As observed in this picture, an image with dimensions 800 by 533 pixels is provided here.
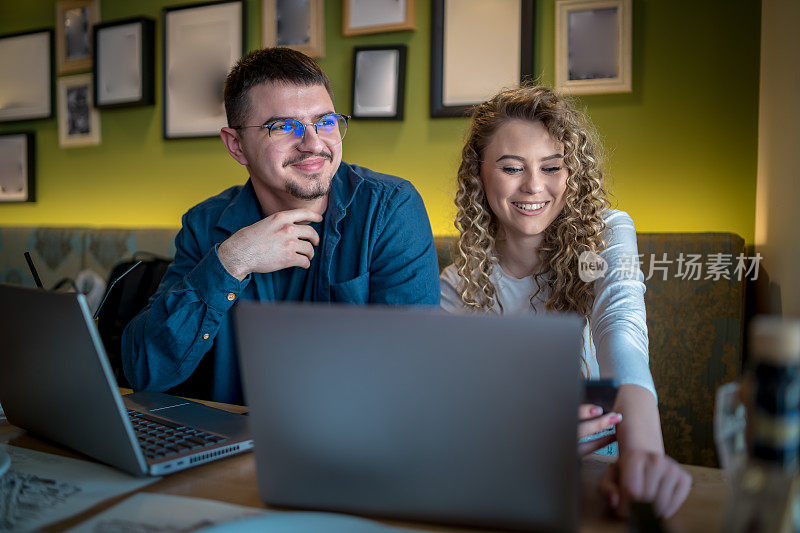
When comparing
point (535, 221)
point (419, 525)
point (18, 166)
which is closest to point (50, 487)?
point (419, 525)

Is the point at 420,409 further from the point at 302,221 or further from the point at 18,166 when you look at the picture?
the point at 18,166

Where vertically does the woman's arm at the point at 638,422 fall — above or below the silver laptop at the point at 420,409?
below

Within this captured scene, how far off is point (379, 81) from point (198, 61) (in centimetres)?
84

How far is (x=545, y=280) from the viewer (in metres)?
1.61

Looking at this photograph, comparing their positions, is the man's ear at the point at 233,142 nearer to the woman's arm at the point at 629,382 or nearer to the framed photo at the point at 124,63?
the woman's arm at the point at 629,382

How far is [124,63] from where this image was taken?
284 cm

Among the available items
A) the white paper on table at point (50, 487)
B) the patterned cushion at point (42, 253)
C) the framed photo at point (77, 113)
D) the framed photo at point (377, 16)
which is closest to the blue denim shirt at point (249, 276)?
the white paper on table at point (50, 487)

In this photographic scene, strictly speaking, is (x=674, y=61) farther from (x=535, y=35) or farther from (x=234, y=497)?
(x=234, y=497)

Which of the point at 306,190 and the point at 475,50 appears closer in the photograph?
the point at 306,190

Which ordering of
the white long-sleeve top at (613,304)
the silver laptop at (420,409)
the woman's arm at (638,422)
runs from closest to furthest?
the silver laptop at (420,409) < the woman's arm at (638,422) < the white long-sleeve top at (613,304)

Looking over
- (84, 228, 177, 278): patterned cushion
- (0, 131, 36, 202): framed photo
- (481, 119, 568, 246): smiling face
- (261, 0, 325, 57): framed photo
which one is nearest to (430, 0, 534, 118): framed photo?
(261, 0, 325, 57): framed photo

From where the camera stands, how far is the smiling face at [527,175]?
1.56 metres

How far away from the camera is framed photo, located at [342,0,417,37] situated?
231 centimetres

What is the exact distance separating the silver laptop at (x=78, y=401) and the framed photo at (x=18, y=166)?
103 inches
